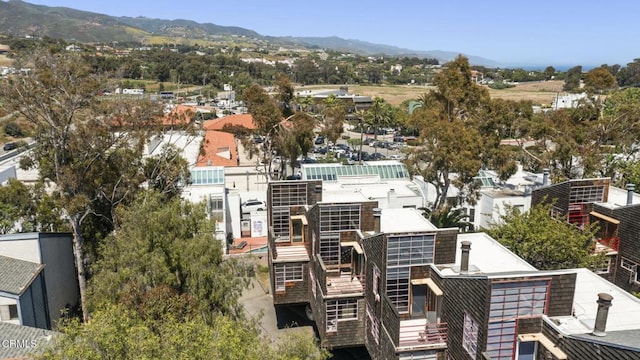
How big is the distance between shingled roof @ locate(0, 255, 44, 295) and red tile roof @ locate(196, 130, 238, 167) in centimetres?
2759

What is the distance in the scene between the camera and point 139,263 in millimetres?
17578

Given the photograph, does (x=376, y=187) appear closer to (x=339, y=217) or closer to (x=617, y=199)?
(x=339, y=217)

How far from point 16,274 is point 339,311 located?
13411 mm

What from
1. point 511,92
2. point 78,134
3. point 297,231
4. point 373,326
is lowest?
point 373,326

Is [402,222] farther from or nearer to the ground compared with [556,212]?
farther from the ground

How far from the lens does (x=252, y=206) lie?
3972cm

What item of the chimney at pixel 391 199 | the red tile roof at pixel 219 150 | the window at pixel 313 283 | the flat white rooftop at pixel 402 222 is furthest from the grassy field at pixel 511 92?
the flat white rooftop at pixel 402 222

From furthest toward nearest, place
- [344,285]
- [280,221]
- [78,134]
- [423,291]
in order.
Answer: [280,221] → [78,134] → [344,285] → [423,291]

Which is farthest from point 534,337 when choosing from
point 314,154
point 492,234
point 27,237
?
point 314,154

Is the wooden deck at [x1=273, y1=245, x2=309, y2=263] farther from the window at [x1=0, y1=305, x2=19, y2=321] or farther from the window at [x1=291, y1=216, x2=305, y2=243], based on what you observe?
the window at [x1=0, y1=305, x2=19, y2=321]

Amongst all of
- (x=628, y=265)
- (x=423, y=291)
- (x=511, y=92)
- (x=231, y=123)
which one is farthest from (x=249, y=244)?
(x=511, y=92)

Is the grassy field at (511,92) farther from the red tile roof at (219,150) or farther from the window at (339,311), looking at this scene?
the window at (339,311)

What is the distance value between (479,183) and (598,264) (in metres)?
11.7

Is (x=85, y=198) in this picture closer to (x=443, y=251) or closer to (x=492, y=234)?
(x=443, y=251)
